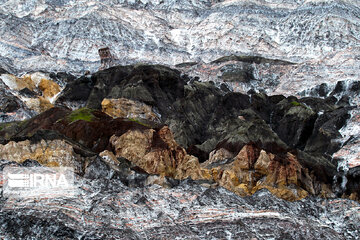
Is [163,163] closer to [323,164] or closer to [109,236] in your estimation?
[323,164]

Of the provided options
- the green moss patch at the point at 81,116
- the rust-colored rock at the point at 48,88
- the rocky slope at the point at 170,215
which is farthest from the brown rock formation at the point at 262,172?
the rust-colored rock at the point at 48,88

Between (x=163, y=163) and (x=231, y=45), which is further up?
(x=231, y=45)

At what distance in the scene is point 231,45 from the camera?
10169 cm

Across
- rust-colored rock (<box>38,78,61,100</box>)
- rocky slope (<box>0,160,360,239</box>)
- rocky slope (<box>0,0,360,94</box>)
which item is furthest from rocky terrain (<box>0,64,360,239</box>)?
rocky slope (<box>0,0,360,94</box>)

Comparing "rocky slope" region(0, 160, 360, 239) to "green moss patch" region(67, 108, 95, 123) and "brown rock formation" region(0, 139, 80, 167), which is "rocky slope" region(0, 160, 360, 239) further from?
"green moss patch" region(67, 108, 95, 123)

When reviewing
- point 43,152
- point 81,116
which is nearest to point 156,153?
point 43,152

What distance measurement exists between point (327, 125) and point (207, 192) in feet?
98.8

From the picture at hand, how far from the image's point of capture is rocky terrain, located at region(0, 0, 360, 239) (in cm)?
2247

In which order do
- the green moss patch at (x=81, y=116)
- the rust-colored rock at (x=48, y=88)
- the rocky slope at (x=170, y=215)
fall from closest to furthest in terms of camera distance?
1. the rocky slope at (x=170, y=215)
2. the green moss patch at (x=81, y=116)
3. the rust-colored rock at (x=48, y=88)

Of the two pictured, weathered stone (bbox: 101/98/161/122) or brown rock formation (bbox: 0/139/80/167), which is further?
weathered stone (bbox: 101/98/161/122)

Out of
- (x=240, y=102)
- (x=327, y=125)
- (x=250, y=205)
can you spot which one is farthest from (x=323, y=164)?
(x=240, y=102)

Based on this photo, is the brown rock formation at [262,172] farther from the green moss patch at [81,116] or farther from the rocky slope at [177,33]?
the rocky slope at [177,33]

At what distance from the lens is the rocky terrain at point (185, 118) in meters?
22.5

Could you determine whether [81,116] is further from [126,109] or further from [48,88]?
[48,88]
